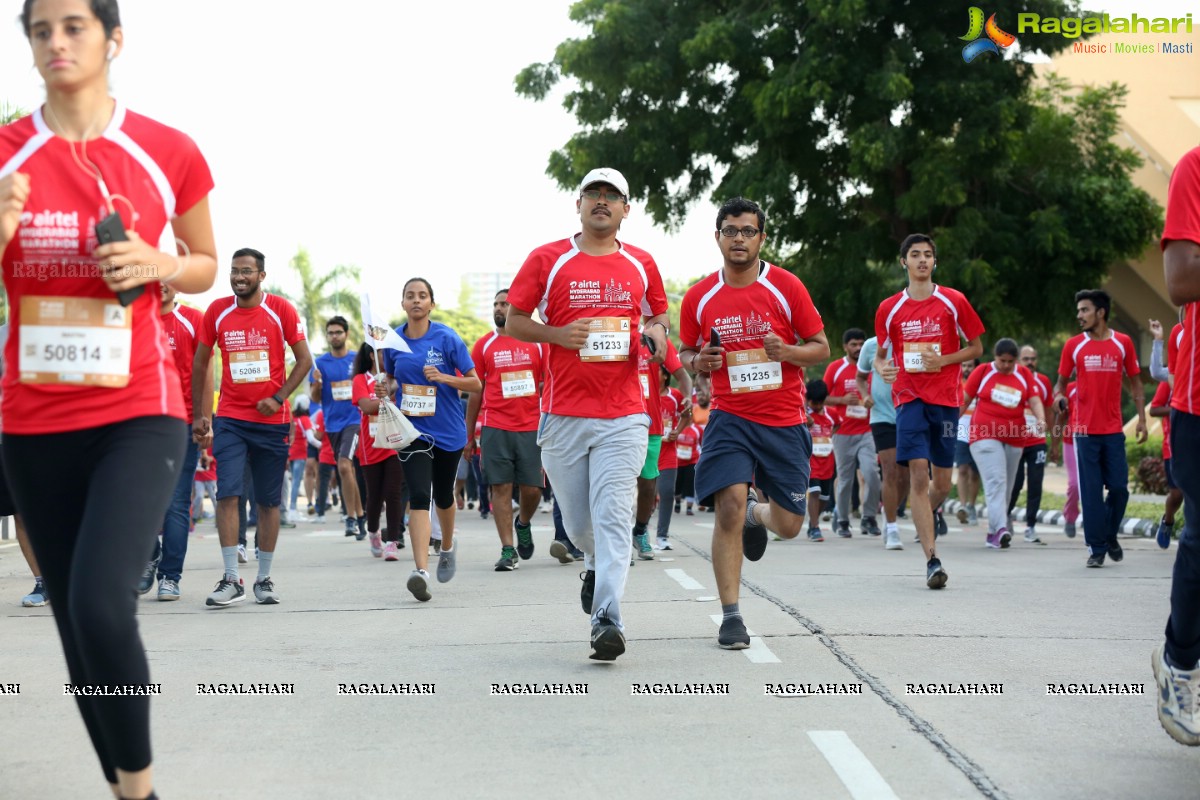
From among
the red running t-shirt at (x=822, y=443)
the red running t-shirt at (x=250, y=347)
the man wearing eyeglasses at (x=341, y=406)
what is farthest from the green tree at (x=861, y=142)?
the red running t-shirt at (x=250, y=347)

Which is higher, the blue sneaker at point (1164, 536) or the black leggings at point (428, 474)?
the black leggings at point (428, 474)

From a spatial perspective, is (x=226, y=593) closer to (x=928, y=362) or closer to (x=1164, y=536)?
(x=928, y=362)

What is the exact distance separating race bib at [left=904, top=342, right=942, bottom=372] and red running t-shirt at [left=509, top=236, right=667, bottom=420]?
4.12 meters

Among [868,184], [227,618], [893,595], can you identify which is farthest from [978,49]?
[227,618]

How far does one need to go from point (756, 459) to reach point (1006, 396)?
342 inches

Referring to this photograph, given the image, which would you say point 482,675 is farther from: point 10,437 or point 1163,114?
point 1163,114

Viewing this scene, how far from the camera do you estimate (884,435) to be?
14320 millimetres

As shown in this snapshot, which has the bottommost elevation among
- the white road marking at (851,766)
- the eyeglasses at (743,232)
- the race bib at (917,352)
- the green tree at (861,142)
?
the white road marking at (851,766)

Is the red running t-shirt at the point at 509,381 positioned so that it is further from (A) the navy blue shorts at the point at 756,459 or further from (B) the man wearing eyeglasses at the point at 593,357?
(B) the man wearing eyeglasses at the point at 593,357

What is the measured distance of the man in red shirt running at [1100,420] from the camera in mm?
12273

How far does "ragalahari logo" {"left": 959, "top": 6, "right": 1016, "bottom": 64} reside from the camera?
87.8 feet

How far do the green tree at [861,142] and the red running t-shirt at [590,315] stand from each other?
1895cm

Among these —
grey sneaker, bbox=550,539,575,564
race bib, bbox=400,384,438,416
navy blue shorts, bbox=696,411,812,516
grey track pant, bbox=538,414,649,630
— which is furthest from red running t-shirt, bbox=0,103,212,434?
grey sneaker, bbox=550,539,575,564

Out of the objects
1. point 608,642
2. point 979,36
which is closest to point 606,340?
point 608,642
